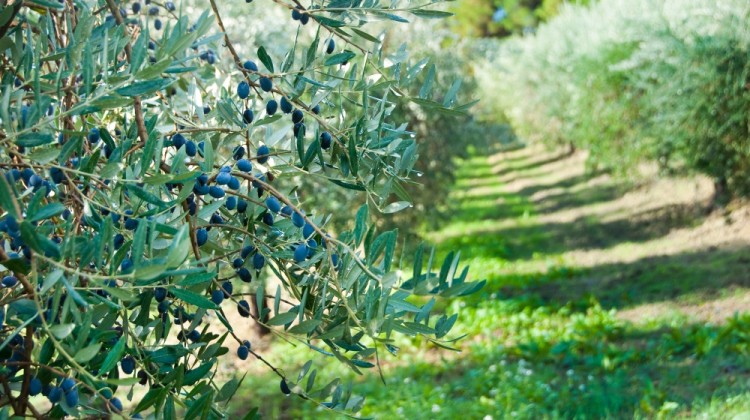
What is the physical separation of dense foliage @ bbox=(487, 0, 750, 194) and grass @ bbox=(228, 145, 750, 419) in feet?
3.92

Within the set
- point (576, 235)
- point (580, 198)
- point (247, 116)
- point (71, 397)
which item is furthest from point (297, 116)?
point (580, 198)

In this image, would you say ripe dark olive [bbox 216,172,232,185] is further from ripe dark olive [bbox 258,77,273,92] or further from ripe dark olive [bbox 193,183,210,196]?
ripe dark olive [bbox 258,77,273,92]

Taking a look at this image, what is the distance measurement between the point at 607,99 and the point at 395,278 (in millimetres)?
11922

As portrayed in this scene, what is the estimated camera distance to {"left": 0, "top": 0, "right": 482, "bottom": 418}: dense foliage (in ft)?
3.80

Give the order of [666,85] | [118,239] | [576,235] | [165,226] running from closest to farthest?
[165,226]
[118,239]
[666,85]
[576,235]

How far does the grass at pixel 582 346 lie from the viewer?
16.7 feet

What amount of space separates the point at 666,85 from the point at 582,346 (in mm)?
4227

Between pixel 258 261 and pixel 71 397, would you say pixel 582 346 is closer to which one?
pixel 258 261

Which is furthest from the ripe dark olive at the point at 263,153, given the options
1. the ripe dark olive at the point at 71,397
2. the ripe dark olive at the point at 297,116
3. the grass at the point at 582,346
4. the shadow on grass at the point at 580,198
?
the shadow on grass at the point at 580,198

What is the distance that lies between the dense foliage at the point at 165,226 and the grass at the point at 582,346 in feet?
6.67

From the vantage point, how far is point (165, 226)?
1220mm

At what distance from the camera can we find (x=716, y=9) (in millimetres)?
8688

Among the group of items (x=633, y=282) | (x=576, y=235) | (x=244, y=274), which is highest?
(x=244, y=274)

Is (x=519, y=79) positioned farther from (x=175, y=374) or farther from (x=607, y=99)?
(x=175, y=374)
